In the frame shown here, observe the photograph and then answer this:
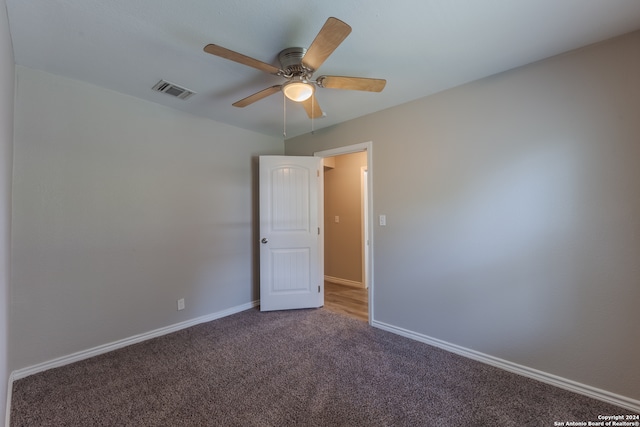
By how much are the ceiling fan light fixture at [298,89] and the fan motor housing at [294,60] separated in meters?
0.08

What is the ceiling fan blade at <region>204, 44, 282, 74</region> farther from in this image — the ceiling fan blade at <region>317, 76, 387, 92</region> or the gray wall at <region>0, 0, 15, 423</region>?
the gray wall at <region>0, 0, 15, 423</region>

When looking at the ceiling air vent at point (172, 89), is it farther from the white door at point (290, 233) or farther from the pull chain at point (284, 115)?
the white door at point (290, 233)

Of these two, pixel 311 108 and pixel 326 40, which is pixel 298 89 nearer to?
pixel 326 40

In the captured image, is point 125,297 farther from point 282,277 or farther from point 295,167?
point 295,167

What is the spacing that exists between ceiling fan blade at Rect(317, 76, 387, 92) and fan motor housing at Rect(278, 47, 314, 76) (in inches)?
5.3

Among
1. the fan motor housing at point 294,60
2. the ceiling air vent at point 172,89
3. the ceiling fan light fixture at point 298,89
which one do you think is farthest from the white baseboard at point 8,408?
the fan motor housing at point 294,60

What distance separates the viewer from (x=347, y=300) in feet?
12.6

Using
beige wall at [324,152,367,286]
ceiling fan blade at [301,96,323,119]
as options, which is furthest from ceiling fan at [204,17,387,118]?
beige wall at [324,152,367,286]

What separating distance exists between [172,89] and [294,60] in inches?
50.0

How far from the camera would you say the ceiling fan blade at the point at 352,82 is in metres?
1.76

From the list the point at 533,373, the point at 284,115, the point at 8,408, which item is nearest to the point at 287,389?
the point at 8,408

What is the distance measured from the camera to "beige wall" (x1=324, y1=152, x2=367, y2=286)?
14.9ft

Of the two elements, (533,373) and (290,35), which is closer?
(290,35)

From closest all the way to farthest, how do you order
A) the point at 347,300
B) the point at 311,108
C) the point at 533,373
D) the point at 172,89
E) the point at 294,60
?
the point at 294,60 < the point at 533,373 < the point at 172,89 < the point at 311,108 < the point at 347,300
